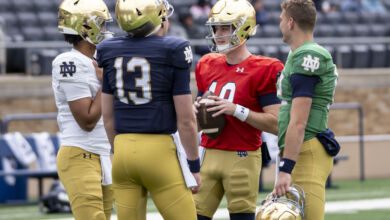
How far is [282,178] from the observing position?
4.22m

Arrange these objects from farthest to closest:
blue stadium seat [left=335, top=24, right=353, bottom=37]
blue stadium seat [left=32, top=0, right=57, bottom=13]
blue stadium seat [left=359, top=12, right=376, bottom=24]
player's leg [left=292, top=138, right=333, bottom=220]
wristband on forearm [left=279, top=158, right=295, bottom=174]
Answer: blue stadium seat [left=359, top=12, right=376, bottom=24] → blue stadium seat [left=335, top=24, right=353, bottom=37] → blue stadium seat [left=32, top=0, right=57, bottom=13] → player's leg [left=292, top=138, right=333, bottom=220] → wristband on forearm [left=279, top=158, right=295, bottom=174]

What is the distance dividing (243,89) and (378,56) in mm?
10152

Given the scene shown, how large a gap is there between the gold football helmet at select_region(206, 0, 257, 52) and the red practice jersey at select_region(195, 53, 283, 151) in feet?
0.43

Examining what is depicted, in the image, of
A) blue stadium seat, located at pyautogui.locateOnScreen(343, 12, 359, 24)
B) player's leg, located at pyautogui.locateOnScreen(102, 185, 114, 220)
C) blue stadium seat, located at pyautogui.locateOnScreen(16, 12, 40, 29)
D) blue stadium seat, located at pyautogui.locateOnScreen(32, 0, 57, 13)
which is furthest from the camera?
blue stadium seat, located at pyautogui.locateOnScreen(343, 12, 359, 24)

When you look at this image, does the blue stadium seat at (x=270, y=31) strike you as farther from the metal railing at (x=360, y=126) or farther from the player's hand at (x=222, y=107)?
the player's hand at (x=222, y=107)

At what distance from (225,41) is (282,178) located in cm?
106

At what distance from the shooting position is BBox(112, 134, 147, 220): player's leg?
4016 mm

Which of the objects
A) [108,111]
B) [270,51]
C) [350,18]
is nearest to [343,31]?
[350,18]

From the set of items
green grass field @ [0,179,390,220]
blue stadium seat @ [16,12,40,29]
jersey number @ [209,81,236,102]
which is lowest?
green grass field @ [0,179,390,220]

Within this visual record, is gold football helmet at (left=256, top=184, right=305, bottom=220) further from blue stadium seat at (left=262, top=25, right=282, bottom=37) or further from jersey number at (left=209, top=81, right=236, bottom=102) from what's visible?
blue stadium seat at (left=262, top=25, right=282, bottom=37)

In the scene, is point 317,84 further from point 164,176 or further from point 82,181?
point 82,181

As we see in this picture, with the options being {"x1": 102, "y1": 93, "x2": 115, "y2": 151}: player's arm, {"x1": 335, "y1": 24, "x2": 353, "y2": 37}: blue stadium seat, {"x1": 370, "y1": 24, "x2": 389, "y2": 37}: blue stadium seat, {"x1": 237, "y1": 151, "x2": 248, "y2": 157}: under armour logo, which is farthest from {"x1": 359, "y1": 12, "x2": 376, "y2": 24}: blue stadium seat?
{"x1": 102, "y1": 93, "x2": 115, "y2": 151}: player's arm

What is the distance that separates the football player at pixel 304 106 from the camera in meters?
4.21

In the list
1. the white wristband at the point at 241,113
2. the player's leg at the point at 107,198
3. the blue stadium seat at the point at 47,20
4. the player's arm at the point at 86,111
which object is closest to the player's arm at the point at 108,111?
the player's arm at the point at 86,111
